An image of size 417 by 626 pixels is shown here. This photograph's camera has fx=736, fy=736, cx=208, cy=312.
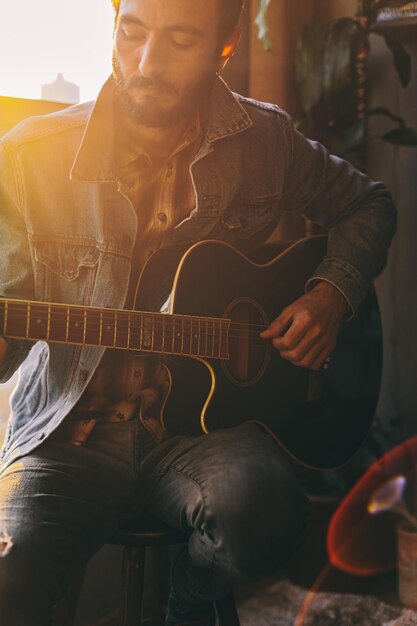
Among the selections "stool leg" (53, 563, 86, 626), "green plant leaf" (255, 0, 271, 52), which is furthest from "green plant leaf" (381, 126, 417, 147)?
"stool leg" (53, 563, 86, 626)

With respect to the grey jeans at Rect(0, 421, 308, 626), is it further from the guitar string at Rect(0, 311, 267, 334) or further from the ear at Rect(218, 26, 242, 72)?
the ear at Rect(218, 26, 242, 72)

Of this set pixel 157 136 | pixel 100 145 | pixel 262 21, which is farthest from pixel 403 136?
pixel 100 145

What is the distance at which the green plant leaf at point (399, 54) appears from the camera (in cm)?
186

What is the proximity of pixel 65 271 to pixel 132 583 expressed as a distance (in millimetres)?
559

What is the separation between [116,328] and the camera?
3.94ft

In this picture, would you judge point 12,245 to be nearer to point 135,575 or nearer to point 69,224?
point 69,224

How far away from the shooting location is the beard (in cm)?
130

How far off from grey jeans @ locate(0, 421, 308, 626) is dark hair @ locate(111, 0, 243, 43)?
75 centimetres

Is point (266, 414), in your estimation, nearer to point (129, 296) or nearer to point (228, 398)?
point (228, 398)

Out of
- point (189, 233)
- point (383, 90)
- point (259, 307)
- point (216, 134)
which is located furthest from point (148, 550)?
point (383, 90)

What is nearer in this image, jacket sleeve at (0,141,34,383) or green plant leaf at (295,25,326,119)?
jacket sleeve at (0,141,34,383)

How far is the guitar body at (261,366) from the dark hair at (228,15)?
1.35 feet

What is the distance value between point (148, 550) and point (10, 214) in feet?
2.79

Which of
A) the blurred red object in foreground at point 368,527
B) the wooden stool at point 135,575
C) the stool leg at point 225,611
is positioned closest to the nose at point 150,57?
the wooden stool at point 135,575
